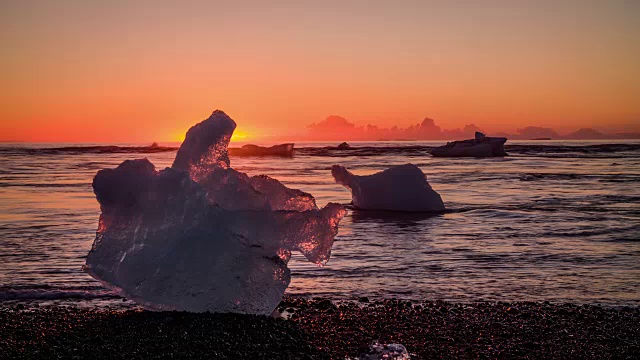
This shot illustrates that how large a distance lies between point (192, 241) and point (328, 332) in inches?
68.7

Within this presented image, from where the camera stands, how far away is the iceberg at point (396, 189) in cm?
1592

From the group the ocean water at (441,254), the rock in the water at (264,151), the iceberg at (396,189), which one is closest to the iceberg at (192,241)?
the ocean water at (441,254)

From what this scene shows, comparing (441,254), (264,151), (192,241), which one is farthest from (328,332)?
(264,151)

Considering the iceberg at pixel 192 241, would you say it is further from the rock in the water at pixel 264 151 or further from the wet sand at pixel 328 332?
the rock in the water at pixel 264 151

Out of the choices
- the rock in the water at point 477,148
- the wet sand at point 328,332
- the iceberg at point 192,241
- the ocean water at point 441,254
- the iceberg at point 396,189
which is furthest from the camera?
the rock in the water at point 477,148

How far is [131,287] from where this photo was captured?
6.38 meters

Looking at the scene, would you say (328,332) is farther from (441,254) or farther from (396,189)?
(396,189)

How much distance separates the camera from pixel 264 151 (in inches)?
2687

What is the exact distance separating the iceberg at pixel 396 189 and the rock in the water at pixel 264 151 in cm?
4727

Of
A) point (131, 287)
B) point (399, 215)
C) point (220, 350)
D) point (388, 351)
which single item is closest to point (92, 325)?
point (131, 287)

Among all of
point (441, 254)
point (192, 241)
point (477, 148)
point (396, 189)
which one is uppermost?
point (477, 148)

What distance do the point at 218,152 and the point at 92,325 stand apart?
227 centimetres

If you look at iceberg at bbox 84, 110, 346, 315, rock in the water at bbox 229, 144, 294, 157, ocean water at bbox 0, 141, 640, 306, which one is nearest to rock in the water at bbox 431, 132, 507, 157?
rock in the water at bbox 229, 144, 294, 157

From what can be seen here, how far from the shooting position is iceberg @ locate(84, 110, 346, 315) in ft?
21.0
